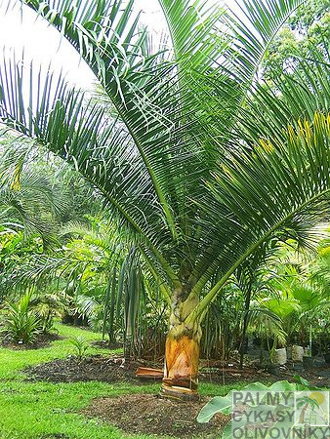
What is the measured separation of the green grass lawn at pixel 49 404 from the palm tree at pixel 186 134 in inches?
31.8

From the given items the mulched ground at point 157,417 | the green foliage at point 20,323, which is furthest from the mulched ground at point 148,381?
the green foliage at point 20,323

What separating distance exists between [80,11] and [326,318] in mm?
6145

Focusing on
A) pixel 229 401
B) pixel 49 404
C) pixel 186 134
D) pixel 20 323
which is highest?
A: pixel 186 134

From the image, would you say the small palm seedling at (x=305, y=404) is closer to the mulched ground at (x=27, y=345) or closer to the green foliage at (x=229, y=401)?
the green foliage at (x=229, y=401)

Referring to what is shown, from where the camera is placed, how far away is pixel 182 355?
12.9 ft

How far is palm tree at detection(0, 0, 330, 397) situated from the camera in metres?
3.07

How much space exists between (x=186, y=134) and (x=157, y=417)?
2.21 m

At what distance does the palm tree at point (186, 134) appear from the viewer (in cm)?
307

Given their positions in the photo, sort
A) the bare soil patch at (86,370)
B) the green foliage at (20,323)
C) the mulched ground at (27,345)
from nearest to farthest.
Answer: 1. the bare soil patch at (86,370)
2. the mulched ground at (27,345)
3. the green foliage at (20,323)

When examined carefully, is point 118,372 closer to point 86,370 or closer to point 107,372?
point 107,372

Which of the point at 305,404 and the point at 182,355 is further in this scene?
the point at 182,355

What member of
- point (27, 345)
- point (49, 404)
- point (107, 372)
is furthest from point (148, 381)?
point (27, 345)

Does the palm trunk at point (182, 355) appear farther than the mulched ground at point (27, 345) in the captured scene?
No

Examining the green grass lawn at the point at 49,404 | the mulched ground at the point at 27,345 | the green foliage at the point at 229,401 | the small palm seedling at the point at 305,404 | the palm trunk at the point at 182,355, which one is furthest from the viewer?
the mulched ground at the point at 27,345
